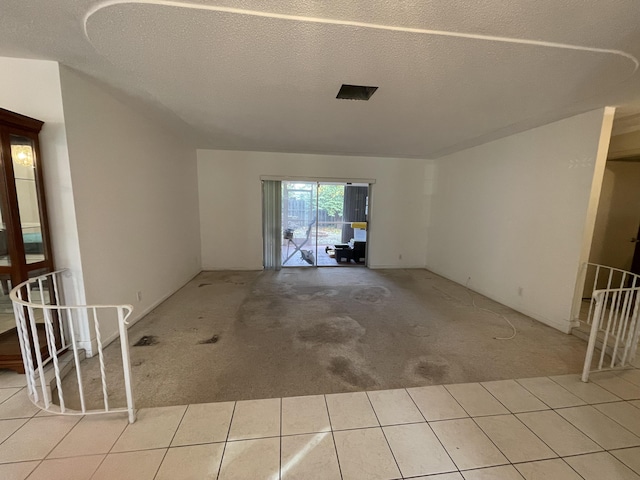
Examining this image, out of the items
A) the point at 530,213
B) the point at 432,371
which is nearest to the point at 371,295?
the point at 432,371

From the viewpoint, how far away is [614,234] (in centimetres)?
365

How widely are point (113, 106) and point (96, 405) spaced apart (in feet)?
8.86

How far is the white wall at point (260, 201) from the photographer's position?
5180 mm

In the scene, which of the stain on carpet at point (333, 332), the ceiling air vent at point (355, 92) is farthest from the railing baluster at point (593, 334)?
the ceiling air vent at point (355, 92)

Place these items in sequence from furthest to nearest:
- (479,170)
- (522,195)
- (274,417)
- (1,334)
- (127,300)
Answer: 1. (479,170)
2. (522,195)
3. (127,300)
4. (1,334)
5. (274,417)

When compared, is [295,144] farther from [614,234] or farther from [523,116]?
[614,234]

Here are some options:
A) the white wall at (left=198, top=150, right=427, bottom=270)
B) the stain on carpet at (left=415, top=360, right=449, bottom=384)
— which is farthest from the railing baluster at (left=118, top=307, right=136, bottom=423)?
the white wall at (left=198, top=150, right=427, bottom=270)

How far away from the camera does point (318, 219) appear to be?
234 inches

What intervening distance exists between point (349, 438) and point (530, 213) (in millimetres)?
3516

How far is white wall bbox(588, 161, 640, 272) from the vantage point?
138 inches

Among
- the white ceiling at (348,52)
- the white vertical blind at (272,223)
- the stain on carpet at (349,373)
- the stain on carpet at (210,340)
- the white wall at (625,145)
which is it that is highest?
the white ceiling at (348,52)

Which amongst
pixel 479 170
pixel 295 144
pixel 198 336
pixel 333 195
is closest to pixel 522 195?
pixel 479 170

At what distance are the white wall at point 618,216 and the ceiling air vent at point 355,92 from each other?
3624mm

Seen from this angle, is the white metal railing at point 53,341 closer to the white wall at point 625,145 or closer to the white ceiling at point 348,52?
the white ceiling at point 348,52
